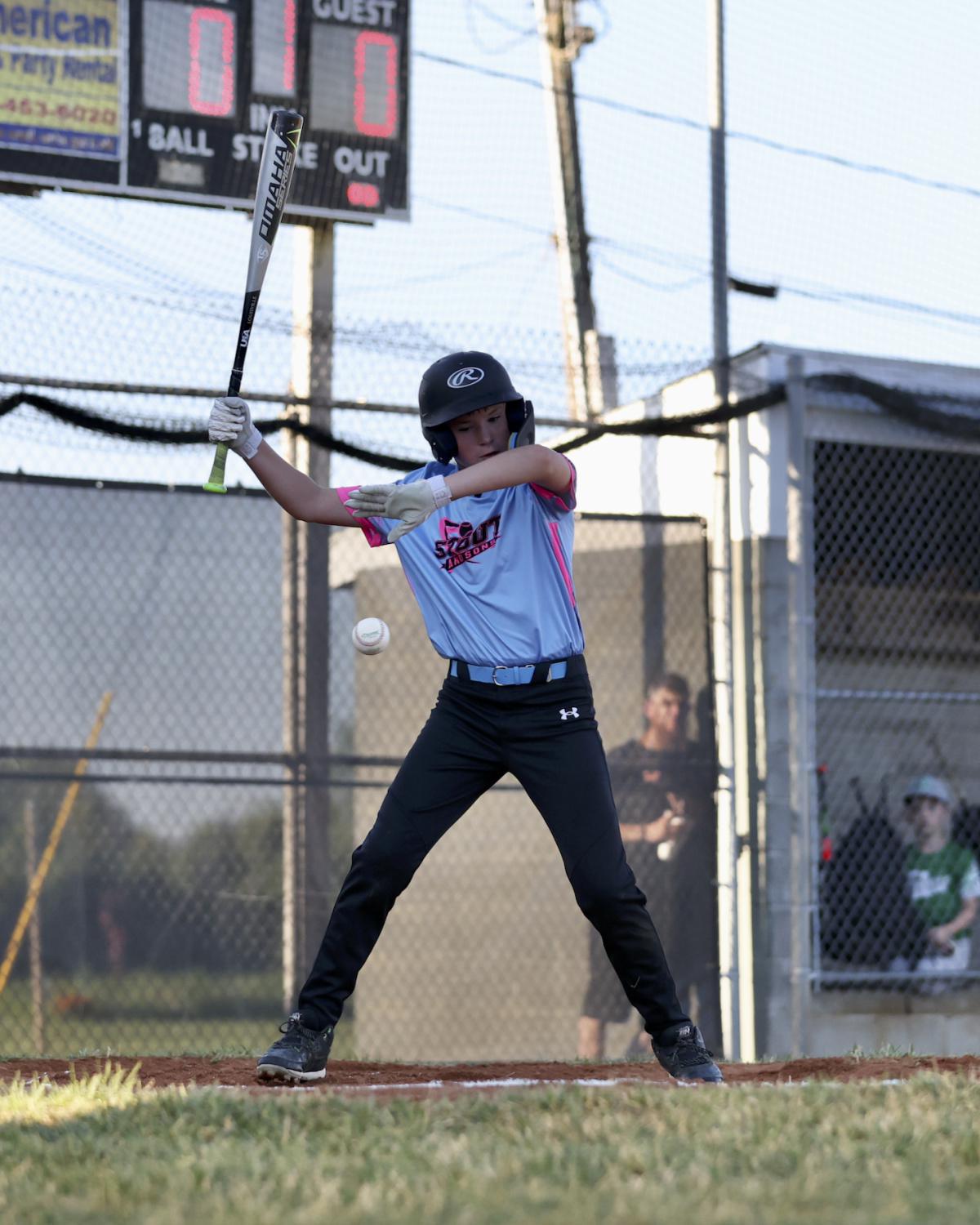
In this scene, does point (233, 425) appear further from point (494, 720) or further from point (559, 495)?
point (494, 720)

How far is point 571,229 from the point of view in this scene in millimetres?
12547

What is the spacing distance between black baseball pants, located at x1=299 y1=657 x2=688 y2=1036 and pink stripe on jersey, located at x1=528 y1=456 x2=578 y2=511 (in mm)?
478

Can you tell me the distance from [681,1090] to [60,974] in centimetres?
481

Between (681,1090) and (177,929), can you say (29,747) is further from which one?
(681,1090)

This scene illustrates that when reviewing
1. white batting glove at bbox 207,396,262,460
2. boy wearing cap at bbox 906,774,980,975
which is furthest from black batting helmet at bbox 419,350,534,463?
boy wearing cap at bbox 906,774,980,975

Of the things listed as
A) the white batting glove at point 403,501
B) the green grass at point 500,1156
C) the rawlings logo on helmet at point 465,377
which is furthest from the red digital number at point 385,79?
the green grass at point 500,1156

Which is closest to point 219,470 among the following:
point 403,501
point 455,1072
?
point 403,501

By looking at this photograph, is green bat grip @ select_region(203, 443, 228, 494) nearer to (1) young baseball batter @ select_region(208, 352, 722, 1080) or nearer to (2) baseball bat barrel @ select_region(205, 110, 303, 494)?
(1) young baseball batter @ select_region(208, 352, 722, 1080)

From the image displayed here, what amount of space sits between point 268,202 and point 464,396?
1.24 metres

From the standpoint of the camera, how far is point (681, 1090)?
471 centimetres

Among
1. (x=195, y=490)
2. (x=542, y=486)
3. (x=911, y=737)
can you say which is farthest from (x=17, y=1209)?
(x=911, y=737)

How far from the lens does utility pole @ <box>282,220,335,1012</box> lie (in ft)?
29.7

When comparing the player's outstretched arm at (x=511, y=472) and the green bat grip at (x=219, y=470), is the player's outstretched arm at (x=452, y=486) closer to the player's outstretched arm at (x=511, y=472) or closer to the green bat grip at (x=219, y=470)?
the player's outstretched arm at (x=511, y=472)

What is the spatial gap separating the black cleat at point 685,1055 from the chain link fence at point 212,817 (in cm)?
391
